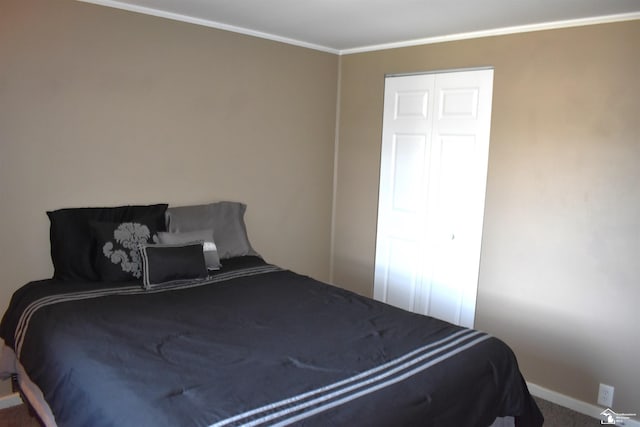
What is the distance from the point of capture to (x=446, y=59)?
3.55 m

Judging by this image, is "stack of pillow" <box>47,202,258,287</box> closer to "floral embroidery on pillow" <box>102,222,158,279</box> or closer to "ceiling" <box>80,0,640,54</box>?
"floral embroidery on pillow" <box>102,222,158,279</box>

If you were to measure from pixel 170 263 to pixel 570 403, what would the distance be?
2.54 metres

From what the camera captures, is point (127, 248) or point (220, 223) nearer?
point (127, 248)

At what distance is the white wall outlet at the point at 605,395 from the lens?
2932mm

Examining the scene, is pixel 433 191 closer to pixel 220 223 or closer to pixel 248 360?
pixel 220 223

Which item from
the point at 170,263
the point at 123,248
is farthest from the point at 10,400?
the point at 170,263

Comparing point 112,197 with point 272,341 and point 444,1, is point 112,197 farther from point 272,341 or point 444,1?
point 444,1

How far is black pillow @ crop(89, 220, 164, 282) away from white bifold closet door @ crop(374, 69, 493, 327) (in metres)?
1.94

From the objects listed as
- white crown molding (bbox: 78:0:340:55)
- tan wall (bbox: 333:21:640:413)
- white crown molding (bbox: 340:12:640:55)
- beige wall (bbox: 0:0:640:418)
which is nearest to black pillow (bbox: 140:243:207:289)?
beige wall (bbox: 0:0:640:418)

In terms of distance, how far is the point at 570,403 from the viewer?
Answer: 122 inches

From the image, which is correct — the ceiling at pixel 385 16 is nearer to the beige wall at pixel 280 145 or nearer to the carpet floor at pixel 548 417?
the beige wall at pixel 280 145

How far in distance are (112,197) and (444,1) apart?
2.21m

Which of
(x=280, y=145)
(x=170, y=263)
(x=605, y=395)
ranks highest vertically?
(x=280, y=145)

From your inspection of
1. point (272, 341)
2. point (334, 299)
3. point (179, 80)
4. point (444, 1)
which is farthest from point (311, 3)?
point (272, 341)
